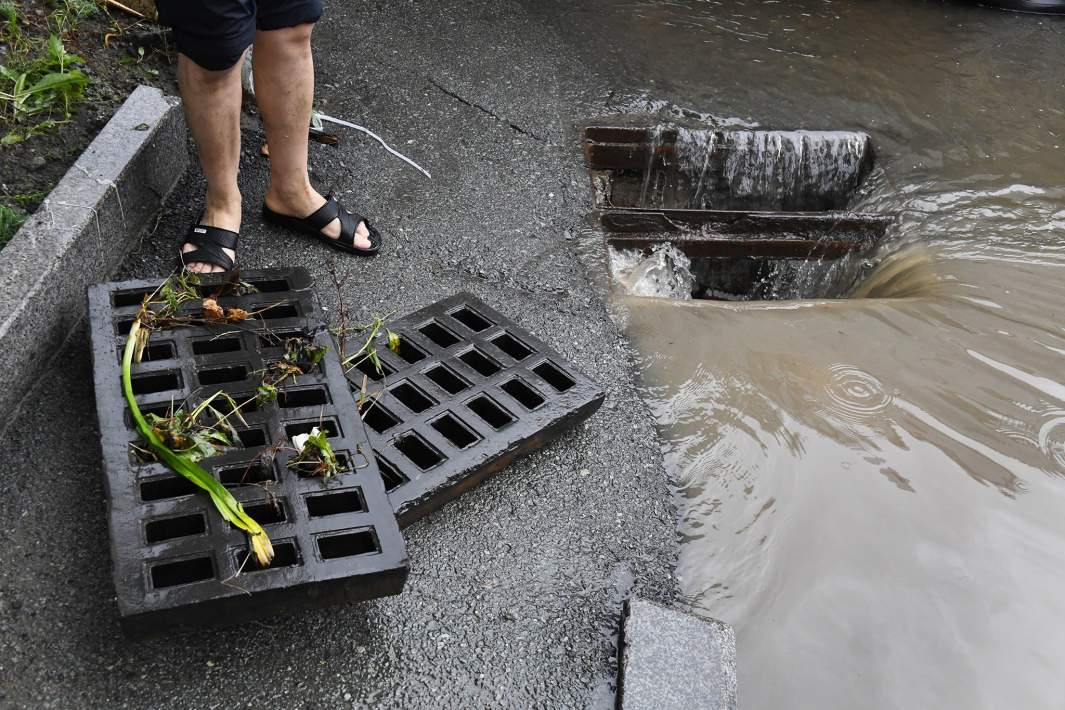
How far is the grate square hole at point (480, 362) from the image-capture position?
286 centimetres

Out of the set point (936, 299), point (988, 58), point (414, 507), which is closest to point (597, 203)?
point (936, 299)

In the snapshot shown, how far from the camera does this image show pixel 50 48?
11.5ft

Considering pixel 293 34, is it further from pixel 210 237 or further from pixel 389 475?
pixel 389 475

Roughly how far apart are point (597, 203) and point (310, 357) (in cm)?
184

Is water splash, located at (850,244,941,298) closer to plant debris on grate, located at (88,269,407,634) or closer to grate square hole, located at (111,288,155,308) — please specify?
plant debris on grate, located at (88,269,407,634)

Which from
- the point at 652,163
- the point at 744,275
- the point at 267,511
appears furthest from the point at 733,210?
the point at 267,511

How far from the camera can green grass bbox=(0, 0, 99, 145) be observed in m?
3.25

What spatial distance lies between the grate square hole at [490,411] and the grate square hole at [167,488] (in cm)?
84

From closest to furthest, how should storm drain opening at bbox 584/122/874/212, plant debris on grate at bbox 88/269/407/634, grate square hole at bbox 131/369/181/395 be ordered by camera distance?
1. plant debris on grate at bbox 88/269/407/634
2. grate square hole at bbox 131/369/181/395
3. storm drain opening at bbox 584/122/874/212

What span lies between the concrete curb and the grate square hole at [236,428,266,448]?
0.75 m

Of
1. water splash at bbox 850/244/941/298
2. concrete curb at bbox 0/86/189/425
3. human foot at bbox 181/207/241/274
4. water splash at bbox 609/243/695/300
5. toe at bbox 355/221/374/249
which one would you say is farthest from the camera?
water splash at bbox 609/243/695/300

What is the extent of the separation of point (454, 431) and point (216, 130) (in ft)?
4.26

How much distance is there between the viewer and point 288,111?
308 cm

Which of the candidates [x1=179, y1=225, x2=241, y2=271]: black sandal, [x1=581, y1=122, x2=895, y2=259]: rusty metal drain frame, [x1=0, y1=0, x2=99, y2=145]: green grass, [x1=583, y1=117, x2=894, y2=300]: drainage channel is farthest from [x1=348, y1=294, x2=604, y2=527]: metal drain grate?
[x1=0, y1=0, x2=99, y2=145]: green grass
